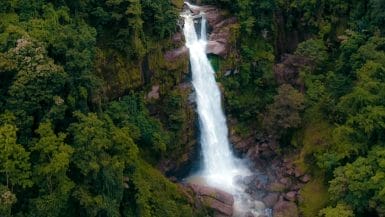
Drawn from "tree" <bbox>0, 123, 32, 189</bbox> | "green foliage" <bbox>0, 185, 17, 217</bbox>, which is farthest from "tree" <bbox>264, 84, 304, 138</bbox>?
"green foliage" <bbox>0, 185, 17, 217</bbox>

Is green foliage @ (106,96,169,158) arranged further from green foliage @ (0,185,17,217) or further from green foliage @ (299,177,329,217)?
green foliage @ (0,185,17,217)

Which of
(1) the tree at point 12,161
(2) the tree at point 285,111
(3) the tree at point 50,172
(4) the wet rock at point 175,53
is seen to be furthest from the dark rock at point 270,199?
(1) the tree at point 12,161

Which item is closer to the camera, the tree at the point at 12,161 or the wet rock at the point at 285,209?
the tree at the point at 12,161

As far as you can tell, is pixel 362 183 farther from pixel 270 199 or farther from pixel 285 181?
pixel 285 181

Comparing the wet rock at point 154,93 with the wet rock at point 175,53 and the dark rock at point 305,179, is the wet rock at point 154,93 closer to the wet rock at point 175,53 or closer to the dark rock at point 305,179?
the wet rock at point 175,53

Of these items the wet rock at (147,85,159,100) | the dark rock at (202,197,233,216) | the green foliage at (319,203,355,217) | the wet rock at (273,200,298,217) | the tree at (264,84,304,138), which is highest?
the wet rock at (147,85,159,100)

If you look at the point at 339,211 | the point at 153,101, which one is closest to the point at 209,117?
the point at 153,101
